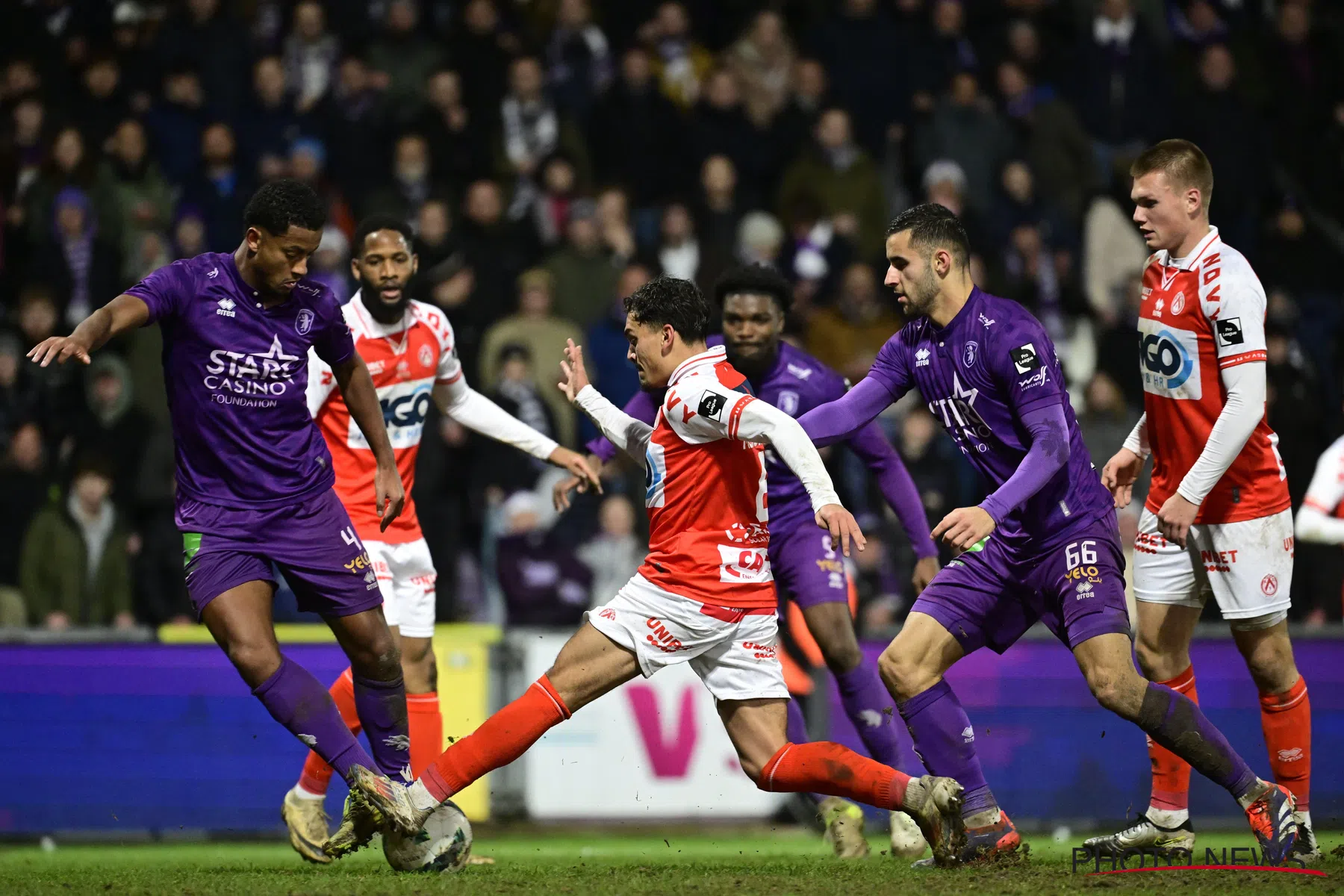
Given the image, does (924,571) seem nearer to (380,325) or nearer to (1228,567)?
(1228,567)

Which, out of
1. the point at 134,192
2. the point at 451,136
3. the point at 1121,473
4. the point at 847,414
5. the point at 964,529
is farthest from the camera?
the point at 451,136

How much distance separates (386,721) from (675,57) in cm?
977

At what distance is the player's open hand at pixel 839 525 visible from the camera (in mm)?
6039

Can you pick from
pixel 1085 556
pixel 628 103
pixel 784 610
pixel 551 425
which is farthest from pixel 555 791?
pixel 628 103

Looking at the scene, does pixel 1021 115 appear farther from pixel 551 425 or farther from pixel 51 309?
pixel 51 309

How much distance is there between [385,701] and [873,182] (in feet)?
28.7

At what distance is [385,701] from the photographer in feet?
23.9

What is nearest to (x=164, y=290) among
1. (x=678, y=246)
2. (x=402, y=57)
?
(x=678, y=246)

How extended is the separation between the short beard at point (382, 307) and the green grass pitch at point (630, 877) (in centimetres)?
270

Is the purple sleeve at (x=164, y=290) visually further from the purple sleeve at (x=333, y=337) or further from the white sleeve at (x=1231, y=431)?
the white sleeve at (x=1231, y=431)

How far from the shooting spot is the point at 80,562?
39.3 ft

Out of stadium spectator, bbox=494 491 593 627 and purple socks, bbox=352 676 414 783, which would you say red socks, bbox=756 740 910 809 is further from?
stadium spectator, bbox=494 491 593 627

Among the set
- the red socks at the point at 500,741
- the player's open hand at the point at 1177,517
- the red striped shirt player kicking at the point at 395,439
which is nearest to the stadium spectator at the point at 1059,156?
the red striped shirt player kicking at the point at 395,439

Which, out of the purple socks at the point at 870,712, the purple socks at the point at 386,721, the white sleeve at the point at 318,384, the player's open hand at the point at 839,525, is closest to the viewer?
the player's open hand at the point at 839,525
